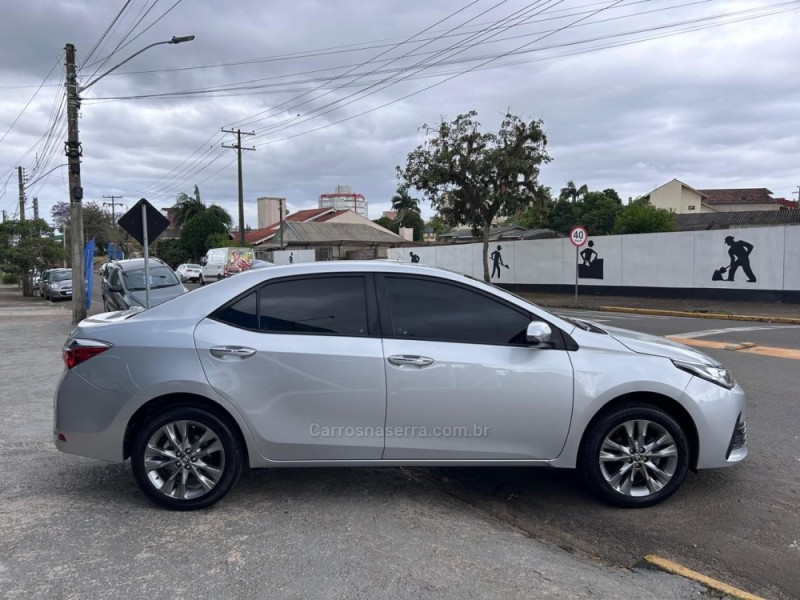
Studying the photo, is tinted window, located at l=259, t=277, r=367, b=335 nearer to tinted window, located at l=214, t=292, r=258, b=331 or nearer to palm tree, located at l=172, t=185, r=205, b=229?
tinted window, located at l=214, t=292, r=258, b=331

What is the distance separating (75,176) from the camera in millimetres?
16781

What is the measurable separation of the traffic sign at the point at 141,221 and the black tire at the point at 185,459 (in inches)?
308

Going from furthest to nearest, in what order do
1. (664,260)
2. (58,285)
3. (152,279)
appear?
(58,285) → (664,260) → (152,279)

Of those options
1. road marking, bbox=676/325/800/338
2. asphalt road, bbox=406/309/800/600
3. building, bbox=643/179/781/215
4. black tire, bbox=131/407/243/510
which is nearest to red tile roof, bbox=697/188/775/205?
building, bbox=643/179/781/215

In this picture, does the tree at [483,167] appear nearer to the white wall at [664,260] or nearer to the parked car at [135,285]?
the white wall at [664,260]

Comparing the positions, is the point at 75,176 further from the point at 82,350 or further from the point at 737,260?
the point at 737,260

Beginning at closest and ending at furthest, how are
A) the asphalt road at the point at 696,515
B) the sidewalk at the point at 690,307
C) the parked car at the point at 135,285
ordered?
the asphalt road at the point at 696,515 → the parked car at the point at 135,285 → the sidewalk at the point at 690,307

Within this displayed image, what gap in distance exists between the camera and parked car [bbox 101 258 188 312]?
1495 cm

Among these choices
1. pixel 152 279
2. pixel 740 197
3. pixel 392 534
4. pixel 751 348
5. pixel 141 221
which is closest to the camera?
pixel 392 534

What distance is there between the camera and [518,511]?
4.23 metres

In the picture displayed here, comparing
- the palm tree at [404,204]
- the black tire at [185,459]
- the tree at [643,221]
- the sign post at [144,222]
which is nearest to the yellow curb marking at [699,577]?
the black tire at [185,459]

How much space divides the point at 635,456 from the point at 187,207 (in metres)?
65.2

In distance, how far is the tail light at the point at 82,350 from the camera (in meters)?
4.06

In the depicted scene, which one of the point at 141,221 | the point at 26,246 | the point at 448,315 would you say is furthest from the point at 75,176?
the point at 448,315
